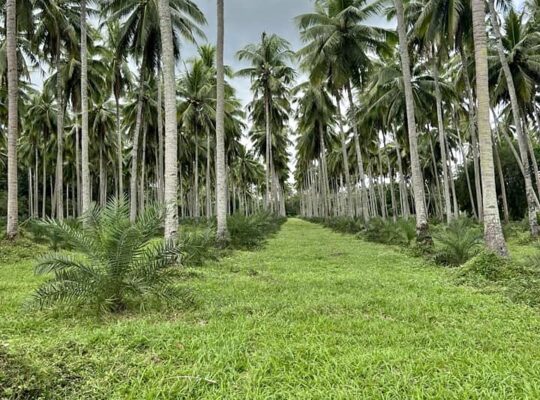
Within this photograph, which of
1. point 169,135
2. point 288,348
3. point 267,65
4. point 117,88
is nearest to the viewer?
point 288,348

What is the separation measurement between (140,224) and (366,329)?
→ 3081 millimetres

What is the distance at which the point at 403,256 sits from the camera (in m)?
10.7

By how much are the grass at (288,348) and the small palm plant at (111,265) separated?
32 cm

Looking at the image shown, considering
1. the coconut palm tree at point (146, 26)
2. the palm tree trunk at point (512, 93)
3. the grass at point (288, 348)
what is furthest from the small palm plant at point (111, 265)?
the palm tree trunk at point (512, 93)

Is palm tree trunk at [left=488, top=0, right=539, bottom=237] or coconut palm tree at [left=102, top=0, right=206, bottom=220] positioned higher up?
coconut palm tree at [left=102, top=0, right=206, bottom=220]

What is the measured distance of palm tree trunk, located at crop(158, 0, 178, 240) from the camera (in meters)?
8.03

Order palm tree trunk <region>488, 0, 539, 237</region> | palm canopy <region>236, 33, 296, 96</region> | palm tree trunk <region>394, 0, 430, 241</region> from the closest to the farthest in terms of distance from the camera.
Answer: palm tree trunk <region>394, 0, 430, 241</region> < palm tree trunk <region>488, 0, 539, 237</region> < palm canopy <region>236, 33, 296, 96</region>

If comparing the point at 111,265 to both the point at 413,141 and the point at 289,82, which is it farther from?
the point at 289,82

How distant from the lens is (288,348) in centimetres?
353

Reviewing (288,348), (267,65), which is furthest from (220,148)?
(267,65)

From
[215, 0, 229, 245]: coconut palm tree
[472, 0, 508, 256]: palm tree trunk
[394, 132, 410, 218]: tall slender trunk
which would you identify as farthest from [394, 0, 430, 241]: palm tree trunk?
[394, 132, 410, 218]: tall slender trunk

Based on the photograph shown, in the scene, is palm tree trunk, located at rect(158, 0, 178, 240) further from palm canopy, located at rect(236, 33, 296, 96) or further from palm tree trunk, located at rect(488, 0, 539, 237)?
palm canopy, located at rect(236, 33, 296, 96)

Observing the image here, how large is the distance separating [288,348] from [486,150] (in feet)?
22.3

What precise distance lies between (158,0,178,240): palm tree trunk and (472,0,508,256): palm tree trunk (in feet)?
21.4
